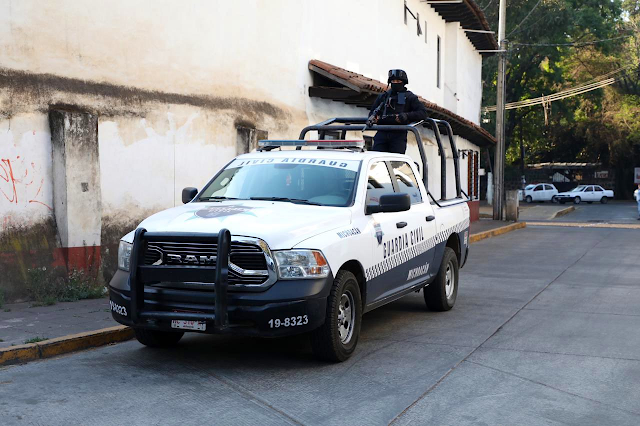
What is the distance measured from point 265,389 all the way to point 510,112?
49.9 meters

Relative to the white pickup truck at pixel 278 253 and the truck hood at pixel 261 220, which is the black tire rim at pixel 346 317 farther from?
the truck hood at pixel 261 220

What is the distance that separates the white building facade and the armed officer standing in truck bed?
3305 millimetres

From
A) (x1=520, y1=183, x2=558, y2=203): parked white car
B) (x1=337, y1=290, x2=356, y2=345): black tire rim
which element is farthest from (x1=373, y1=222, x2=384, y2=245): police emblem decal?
(x1=520, y1=183, x2=558, y2=203): parked white car

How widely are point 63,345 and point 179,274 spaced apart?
179 centimetres

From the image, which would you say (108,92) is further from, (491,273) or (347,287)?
(491,273)

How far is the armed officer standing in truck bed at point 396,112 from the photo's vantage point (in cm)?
1031

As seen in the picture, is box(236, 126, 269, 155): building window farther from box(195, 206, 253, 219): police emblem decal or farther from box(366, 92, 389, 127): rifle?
box(195, 206, 253, 219): police emblem decal

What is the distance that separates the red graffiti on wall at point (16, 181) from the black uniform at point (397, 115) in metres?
4.46

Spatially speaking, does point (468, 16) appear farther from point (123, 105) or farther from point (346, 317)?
point (346, 317)

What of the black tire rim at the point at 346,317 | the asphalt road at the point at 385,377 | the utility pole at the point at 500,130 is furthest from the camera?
the utility pole at the point at 500,130

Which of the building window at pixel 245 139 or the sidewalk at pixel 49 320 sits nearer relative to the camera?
the sidewalk at pixel 49 320

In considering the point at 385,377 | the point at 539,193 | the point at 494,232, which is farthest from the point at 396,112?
the point at 539,193

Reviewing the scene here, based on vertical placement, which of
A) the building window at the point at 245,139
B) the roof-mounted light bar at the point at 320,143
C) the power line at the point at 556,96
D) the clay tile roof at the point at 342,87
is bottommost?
the roof-mounted light bar at the point at 320,143

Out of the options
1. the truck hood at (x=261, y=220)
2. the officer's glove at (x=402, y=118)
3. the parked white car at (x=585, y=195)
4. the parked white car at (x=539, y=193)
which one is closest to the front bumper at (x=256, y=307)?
the truck hood at (x=261, y=220)
